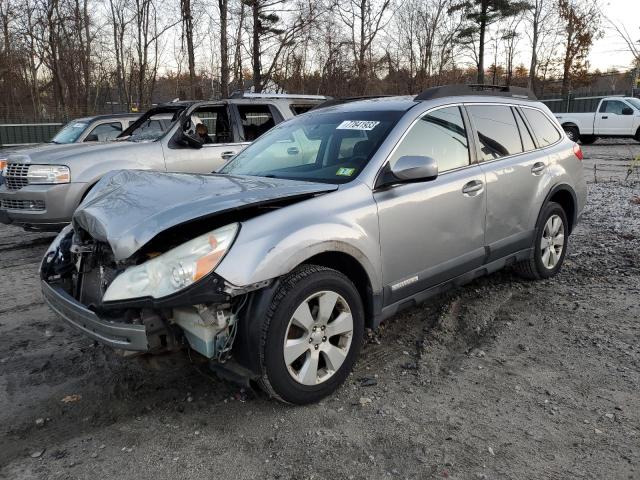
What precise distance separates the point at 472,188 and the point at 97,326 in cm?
276

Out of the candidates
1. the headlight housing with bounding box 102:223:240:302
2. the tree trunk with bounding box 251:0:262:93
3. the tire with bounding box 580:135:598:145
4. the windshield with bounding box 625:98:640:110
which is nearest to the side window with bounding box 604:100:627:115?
the windshield with bounding box 625:98:640:110

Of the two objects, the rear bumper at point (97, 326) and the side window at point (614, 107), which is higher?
the side window at point (614, 107)

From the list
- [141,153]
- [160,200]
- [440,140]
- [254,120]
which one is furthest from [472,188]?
[254,120]

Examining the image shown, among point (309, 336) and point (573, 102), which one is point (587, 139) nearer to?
point (573, 102)

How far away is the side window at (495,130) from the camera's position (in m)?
4.27

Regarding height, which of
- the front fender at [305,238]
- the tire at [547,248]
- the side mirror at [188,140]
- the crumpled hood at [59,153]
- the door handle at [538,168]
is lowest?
the tire at [547,248]

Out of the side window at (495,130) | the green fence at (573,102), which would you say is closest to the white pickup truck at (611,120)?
the green fence at (573,102)

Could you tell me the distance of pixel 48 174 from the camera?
6.45 meters

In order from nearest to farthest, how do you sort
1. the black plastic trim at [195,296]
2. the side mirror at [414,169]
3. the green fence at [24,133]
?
the black plastic trim at [195,296]
the side mirror at [414,169]
the green fence at [24,133]

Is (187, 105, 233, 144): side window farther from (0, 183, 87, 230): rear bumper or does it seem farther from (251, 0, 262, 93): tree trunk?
(251, 0, 262, 93): tree trunk

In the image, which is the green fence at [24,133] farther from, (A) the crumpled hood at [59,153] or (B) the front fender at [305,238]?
(B) the front fender at [305,238]

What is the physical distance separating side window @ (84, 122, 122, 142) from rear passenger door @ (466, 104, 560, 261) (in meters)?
7.53

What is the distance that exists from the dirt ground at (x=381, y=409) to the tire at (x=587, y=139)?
20.5 meters

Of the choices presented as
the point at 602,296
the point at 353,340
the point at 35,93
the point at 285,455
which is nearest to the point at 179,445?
the point at 285,455
